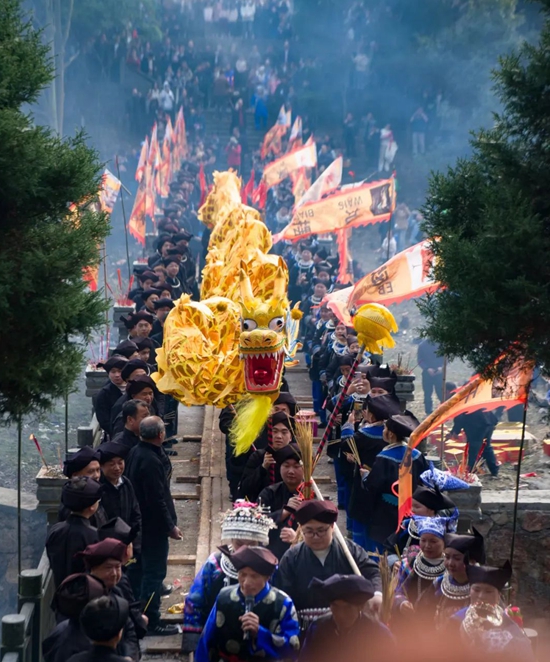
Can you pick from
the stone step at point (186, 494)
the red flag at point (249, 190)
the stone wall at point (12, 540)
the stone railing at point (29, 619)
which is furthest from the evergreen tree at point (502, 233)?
the red flag at point (249, 190)

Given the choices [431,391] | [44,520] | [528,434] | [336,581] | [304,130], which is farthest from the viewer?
[304,130]

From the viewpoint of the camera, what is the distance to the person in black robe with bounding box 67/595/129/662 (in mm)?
5254

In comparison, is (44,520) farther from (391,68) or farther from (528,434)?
(391,68)

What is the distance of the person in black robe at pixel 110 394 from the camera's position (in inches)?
404

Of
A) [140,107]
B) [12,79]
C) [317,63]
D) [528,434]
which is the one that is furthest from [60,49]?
[12,79]

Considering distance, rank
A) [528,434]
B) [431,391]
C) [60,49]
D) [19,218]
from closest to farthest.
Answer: [19,218]
[528,434]
[431,391]
[60,49]

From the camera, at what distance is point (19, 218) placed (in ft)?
21.1

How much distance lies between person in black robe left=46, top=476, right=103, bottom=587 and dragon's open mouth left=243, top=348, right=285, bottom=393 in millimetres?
2389

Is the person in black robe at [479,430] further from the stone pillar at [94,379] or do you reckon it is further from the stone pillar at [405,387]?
the stone pillar at [94,379]

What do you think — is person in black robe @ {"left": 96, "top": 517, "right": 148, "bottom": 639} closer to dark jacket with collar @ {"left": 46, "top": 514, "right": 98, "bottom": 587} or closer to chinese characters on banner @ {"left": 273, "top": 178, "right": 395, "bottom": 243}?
dark jacket with collar @ {"left": 46, "top": 514, "right": 98, "bottom": 587}

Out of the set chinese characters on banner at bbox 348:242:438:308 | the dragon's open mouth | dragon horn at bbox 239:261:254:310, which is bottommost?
the dragon's open mouth

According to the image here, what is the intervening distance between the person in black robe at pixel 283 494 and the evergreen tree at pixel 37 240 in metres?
1.66

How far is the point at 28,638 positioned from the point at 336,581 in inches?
108

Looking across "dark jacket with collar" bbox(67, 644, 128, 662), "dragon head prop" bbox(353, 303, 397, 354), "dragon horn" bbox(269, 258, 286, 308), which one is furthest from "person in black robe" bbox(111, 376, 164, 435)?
"dark jacket with collar" bbox(67, 644, 128, 662)
